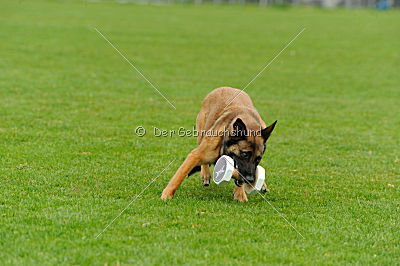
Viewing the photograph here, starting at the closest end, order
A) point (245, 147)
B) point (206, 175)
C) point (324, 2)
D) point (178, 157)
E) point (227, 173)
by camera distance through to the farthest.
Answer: point (227, 173), point (245, 147), point (206, 175), point (178, 157), point (324, 2)

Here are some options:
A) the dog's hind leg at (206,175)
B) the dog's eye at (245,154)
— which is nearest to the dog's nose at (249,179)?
the dog's eye at (245,154)

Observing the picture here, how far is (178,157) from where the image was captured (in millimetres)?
11070

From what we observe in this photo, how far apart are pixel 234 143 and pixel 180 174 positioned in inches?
37.2

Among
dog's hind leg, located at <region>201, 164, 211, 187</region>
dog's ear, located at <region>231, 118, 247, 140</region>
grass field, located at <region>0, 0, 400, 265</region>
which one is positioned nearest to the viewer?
grass field, located at <region>0, 0, 400, 265</region>

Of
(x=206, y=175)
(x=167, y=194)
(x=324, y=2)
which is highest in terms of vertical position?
(x=167, y=194)

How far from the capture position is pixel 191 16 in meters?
48.9

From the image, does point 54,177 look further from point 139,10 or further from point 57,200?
point 139,10

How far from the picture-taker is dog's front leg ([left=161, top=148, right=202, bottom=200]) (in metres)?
8.40

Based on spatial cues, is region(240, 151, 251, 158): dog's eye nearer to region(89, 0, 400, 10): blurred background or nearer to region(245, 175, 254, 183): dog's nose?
region(245, 175, 254, 183): dog's nose

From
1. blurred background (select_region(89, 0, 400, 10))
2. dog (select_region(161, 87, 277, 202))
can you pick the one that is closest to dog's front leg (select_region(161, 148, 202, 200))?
dog (select_region(161, 87, 277, 202))

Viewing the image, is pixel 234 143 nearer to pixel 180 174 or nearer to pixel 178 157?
pixel 180 174

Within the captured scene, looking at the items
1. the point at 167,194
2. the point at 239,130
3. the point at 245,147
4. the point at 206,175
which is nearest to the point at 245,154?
the point at 245,147

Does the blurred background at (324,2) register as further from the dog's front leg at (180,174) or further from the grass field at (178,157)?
the dog's front leg at (180,174)

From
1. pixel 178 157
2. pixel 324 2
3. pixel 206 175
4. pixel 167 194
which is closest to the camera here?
pixel 167 194
